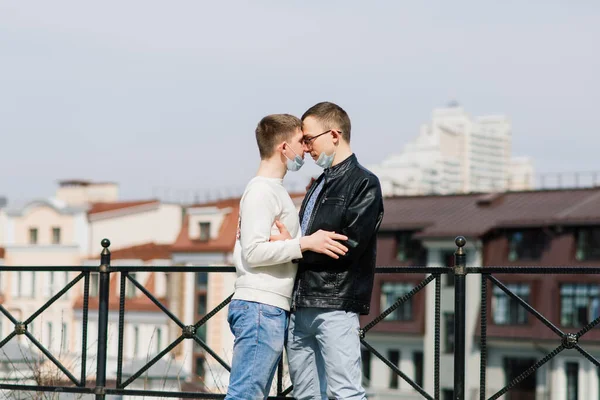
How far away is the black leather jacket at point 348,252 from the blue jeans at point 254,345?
0.15 meters

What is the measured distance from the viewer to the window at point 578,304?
196 ft

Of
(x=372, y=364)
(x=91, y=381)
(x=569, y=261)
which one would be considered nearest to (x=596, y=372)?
(x=569, y=261)

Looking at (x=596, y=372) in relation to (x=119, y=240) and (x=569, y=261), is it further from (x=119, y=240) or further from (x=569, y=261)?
(x=119, y=240)

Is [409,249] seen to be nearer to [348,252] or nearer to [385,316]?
[385,316]

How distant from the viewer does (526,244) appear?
63.1 meters

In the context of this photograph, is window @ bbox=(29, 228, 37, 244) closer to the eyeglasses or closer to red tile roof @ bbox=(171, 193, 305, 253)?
red tile roof @ bbox=(171, 193, 305, 253)

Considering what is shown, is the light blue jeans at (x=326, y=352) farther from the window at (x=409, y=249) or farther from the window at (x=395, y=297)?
the window at (x=409, y=249)

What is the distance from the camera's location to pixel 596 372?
5941cm

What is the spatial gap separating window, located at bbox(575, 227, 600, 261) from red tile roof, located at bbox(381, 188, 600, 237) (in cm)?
71

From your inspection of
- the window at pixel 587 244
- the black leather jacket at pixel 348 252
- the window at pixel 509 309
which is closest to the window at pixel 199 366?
the window at pixel 509 309

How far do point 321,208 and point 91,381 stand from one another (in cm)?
316

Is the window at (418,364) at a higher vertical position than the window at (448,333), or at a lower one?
lower

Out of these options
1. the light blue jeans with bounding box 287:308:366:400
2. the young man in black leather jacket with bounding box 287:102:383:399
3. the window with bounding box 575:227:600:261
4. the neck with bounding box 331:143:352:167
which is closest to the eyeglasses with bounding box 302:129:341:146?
the young man in black leather jacket with bounding box 287:102:383:399

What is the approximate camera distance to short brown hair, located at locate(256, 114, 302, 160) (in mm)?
5543
